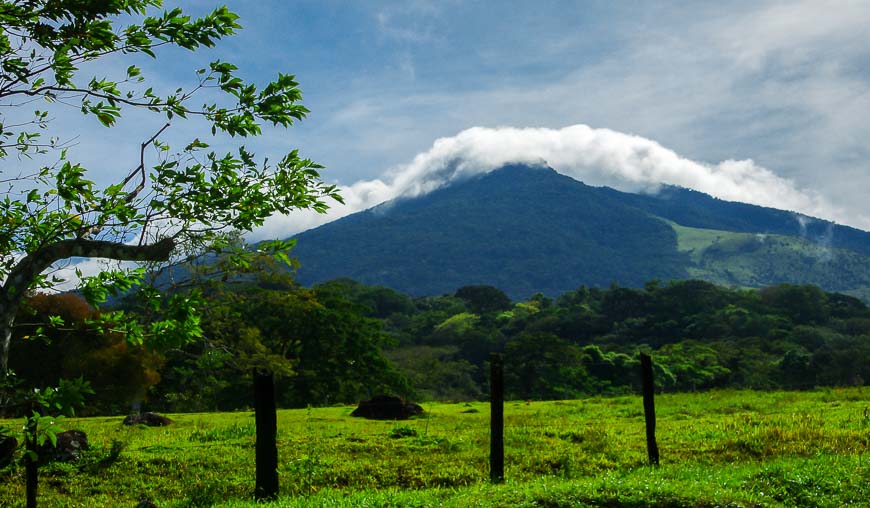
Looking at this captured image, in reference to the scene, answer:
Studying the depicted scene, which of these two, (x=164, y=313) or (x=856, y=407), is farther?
(x=856, y=407)

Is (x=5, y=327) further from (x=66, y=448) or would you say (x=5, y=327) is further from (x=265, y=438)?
(x=66, y=448)

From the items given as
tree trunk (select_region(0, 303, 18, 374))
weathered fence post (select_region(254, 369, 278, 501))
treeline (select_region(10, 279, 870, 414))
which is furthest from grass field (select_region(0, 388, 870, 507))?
tree trunk (select_region(0, 303, 18, 374))

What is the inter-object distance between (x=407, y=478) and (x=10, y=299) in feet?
35.6

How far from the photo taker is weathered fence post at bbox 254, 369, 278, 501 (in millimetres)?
14195

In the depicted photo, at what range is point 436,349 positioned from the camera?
370 ft

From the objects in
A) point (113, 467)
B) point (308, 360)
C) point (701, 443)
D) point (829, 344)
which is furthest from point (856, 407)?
point (829, 344)

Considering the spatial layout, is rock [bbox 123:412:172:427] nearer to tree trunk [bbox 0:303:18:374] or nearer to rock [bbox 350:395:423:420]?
rock [bbox 350:395:423:420]

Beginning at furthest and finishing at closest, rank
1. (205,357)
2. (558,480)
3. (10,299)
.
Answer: (558,480) → (205,357) → (10,299)

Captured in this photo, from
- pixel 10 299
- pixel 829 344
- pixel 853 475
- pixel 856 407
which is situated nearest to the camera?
pixel 10 299

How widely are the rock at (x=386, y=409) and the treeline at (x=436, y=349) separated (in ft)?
17.0

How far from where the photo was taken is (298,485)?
651 inches

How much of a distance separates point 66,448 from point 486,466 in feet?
37.1

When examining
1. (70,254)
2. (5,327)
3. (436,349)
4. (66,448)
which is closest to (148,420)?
(66,448)

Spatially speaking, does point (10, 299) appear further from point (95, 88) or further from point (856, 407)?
point (856, 407)
